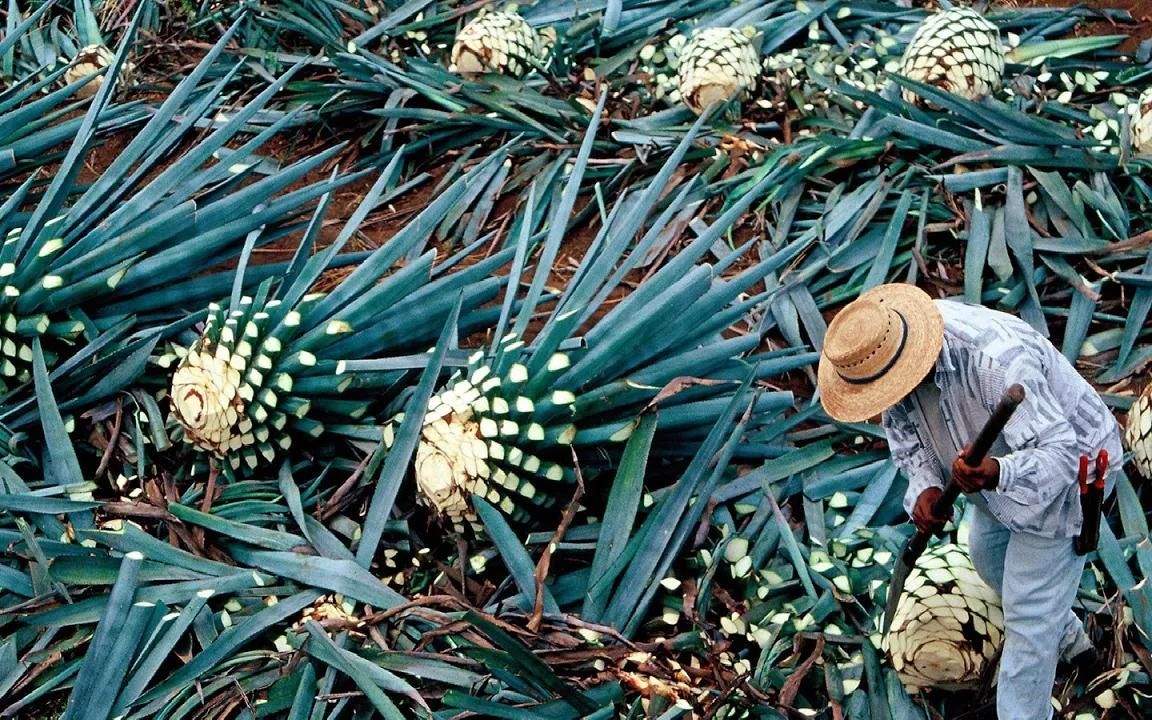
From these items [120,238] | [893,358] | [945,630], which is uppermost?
[120,238]

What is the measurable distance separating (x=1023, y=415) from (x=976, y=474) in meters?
0.15

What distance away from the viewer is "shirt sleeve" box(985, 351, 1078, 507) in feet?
7.41

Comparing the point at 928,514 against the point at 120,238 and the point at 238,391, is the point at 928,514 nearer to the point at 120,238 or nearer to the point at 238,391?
the point at 238,391

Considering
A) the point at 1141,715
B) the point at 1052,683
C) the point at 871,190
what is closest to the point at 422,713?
the point at 1052,683

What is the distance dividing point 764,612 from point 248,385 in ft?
4.11

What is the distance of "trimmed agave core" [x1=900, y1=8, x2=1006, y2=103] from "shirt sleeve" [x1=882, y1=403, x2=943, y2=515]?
169 centimetres

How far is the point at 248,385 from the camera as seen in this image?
10.4 ft

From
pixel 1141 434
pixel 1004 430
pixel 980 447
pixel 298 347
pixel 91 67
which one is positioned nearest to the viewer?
pixel 980 447

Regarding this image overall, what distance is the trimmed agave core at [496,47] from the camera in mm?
4383

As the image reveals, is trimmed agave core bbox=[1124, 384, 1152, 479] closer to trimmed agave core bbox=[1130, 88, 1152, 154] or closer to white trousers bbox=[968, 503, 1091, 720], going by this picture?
white trousers bbox=[968, 503, 1091, 720]

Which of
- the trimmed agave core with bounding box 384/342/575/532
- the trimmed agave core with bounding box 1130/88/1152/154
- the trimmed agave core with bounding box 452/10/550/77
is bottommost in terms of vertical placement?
the trimmed agave core with bounding box 384/342/575/532

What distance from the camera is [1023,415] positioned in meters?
2.29

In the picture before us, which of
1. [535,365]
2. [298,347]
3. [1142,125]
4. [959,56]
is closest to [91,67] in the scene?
[298,347]

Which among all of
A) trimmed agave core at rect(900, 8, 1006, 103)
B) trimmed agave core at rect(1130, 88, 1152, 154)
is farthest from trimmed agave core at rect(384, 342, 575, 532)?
trimmed agave core at rect(1130, 88, 1152, 154)
